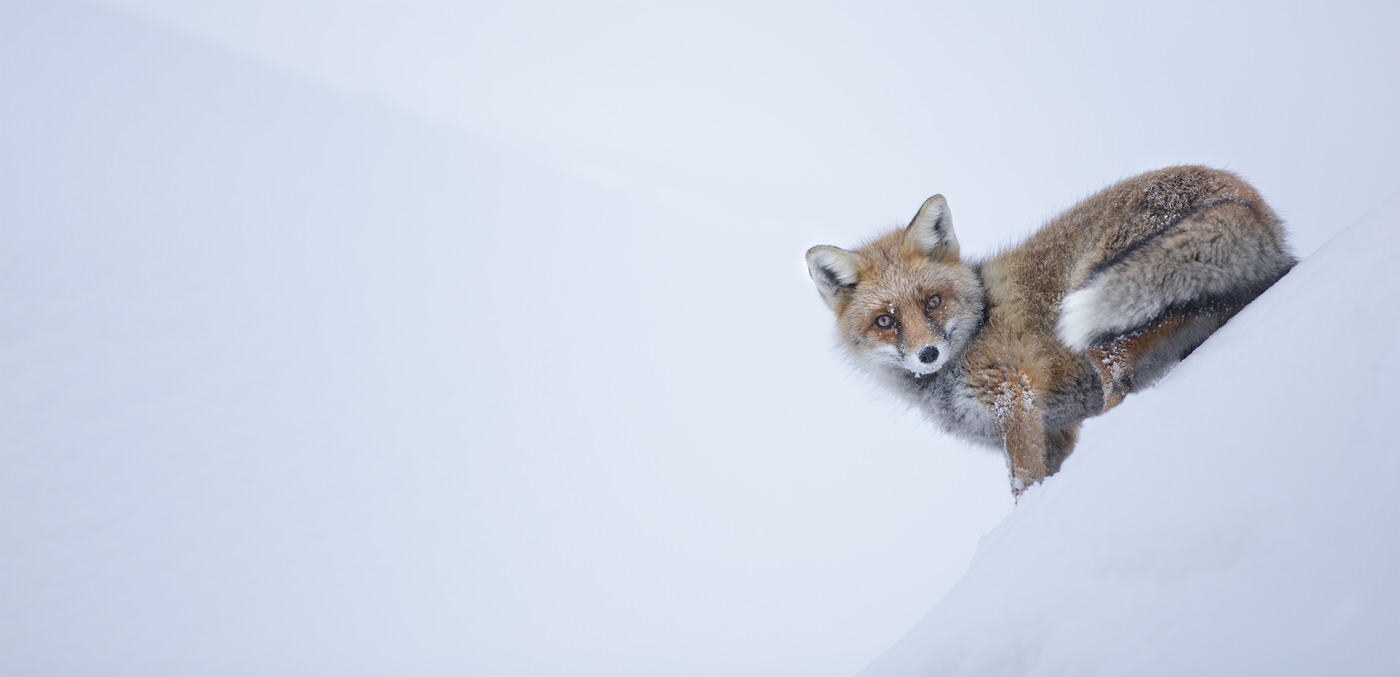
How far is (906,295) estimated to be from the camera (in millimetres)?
3197

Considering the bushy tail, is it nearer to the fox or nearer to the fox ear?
the fox

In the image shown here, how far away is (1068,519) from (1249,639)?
467mm

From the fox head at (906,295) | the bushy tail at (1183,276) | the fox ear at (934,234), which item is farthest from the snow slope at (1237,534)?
the fox ear at (934,234)

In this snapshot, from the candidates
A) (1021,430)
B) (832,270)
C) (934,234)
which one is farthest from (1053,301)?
(832,270)

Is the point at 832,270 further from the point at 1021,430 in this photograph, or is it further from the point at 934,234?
the point at 1021,430

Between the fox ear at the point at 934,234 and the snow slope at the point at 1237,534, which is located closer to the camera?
the snow slope at the point at 1237,534

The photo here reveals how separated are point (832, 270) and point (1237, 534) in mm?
2704

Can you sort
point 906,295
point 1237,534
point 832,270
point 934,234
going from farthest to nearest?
1. point 832,270
2. point 934,234
3. point 906,295
4. point 1237,534

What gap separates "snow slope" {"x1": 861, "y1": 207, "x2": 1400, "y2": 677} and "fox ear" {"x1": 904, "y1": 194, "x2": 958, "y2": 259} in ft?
6.36

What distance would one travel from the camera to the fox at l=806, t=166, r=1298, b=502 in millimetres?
2219

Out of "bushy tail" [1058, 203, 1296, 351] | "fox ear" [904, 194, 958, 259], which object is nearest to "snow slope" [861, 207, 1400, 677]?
"bushy tail" [1058, 203, 1296, 351]

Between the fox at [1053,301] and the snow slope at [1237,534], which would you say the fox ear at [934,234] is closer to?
the fox at [1053,301]

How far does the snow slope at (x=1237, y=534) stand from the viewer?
804 millimetres

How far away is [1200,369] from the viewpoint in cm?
160
